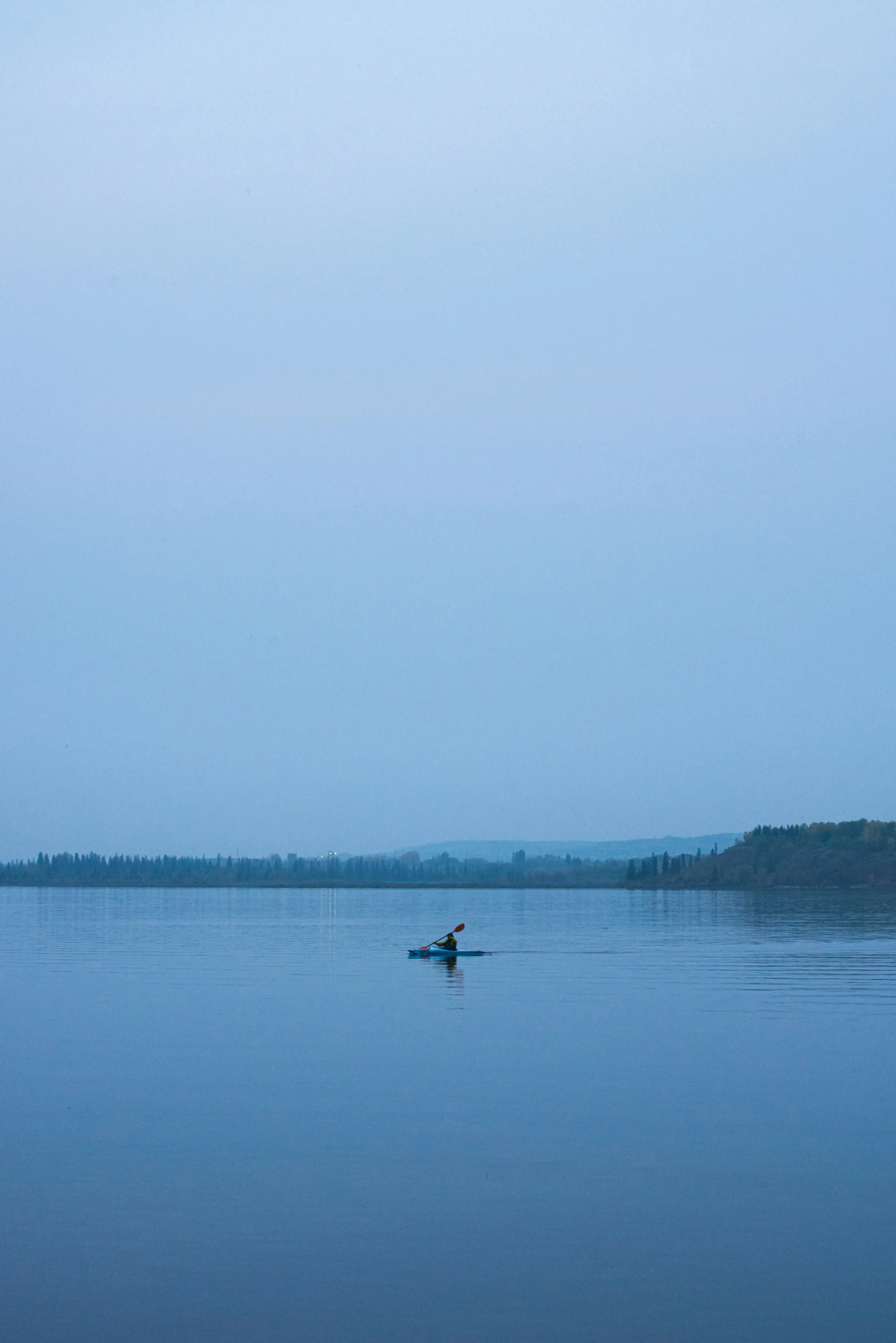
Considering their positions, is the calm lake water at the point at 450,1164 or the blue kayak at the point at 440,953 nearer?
the calm lake water at the point at 450,1164

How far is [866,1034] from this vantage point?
40.1 metres

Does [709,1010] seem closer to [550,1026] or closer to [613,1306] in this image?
[550,1026]

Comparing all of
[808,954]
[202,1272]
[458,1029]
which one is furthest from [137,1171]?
[808,954]

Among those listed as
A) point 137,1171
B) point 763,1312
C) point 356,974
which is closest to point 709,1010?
point 356,974

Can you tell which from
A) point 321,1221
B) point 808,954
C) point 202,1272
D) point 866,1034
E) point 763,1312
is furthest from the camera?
point 808,954

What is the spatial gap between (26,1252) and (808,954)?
5916 centimetres

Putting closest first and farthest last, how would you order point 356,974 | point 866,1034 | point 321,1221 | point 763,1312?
point 763,1312 → point 321,1221 → point 866,1034 → point 356,974

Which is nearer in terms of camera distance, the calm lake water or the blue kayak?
the calm lake water

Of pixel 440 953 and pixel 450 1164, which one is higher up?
pixel 440 953

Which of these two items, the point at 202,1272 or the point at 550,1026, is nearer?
the point at 202,1272

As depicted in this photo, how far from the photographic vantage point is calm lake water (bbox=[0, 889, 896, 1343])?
16.5m

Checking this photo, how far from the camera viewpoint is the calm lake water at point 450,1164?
16.5 m

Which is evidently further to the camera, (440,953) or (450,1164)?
(440,953)

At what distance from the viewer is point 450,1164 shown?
2378cm
